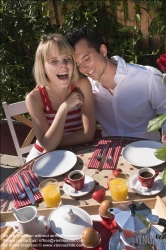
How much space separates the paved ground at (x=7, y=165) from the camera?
3494 mm

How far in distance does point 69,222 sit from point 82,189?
31 cm

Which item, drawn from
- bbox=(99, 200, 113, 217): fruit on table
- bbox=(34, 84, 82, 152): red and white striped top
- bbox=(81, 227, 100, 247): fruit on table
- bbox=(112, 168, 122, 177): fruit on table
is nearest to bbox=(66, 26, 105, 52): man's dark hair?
bbox=(34, 84, 82, 152): red and white striped top

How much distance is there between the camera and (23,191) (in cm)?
163

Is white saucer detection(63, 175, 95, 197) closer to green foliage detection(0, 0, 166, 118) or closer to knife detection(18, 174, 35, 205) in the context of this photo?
knife detection(18, 174, 35, 205)

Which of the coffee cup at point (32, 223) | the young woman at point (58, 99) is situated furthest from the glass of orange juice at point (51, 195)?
the young woman at point (58, 99)

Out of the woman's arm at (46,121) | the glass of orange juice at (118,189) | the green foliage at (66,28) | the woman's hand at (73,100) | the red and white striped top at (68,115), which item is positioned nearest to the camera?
the glass of orange juice at (118,189)

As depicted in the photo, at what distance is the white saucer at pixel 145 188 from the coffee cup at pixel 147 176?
0.02 metres

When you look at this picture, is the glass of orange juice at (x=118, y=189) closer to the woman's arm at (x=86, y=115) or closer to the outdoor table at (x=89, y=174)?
the outdoor table at (x=89, y=174)

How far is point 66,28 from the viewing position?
3229 millimetres

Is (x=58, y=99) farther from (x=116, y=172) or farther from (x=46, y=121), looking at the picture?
(x=116, y=172)

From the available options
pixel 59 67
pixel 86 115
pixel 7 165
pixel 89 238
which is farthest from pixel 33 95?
pixel 7 165

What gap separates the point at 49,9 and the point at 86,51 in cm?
154

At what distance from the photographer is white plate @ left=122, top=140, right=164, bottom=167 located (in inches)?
67.1

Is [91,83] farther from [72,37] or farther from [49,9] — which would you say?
[49,9]
